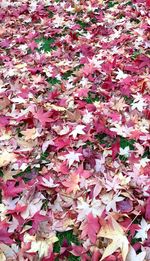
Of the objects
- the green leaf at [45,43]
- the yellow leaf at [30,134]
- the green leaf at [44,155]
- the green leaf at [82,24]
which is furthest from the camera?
the green leaf at [82,24]

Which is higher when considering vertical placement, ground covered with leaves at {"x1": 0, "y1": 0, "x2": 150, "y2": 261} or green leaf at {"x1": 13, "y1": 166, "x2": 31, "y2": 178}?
ground covered with leaves at {"x1": 0, "y1": 0, "x2": 150, "y2": 261}

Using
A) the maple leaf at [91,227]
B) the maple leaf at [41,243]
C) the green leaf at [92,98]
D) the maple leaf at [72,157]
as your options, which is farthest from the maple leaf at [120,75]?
the maple leaf at [41,243]

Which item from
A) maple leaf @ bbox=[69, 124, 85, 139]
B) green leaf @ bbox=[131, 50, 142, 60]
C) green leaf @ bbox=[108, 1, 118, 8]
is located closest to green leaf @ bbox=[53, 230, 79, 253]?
maple leaf @ bbox=[69, 124, 85, 139]

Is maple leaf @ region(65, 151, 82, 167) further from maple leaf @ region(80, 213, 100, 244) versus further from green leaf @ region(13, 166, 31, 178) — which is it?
maple leaf @ region(80, 213, 100, 244)

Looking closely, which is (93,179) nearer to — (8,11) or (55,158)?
(55,158)

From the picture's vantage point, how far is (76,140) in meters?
2.40

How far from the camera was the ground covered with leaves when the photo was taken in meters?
1.81

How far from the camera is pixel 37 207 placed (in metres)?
1.97

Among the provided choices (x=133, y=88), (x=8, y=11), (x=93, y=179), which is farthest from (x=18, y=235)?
(x=8, y=11)

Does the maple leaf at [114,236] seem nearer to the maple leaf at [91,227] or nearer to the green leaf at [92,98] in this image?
the maple leaf at [91,227]

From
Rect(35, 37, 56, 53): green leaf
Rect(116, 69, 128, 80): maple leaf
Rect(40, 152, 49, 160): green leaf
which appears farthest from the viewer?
Rect(35, 37, 56, 53): green leaf

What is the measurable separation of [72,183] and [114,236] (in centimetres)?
45

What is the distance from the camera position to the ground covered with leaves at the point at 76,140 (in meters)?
1.81

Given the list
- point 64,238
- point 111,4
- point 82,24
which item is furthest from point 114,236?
point 111,4
